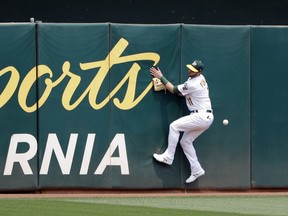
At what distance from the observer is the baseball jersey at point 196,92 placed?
44.1 feet

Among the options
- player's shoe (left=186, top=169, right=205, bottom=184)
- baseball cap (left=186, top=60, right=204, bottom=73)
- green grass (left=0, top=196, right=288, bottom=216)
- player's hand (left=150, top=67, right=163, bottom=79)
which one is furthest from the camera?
player's shoe (left=186, top=169, right=205, bottom=184)

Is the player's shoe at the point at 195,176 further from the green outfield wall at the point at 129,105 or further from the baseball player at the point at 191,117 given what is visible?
the green outfield wall at the point at 129,105

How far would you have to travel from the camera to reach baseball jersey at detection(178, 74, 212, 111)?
529 inches

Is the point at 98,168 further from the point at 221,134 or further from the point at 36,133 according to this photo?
the point at 221,134

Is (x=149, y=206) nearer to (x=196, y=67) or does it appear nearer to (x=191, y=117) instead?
(x=191, y=117)

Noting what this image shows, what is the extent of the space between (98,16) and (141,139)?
389cm

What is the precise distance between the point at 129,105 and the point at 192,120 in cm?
96

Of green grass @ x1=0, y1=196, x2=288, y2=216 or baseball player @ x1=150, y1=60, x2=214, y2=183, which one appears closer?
green grass @ x1=0, y1=196, x2=288, y2=216

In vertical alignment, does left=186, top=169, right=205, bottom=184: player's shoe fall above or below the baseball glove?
below

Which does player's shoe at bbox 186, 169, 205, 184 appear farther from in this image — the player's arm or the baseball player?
the player's arm

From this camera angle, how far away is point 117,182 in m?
13.7

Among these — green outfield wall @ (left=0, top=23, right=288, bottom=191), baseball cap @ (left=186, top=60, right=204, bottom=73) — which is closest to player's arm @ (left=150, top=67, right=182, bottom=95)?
green outfield wall @ (left=0, top=23, right=288, bottom=191)

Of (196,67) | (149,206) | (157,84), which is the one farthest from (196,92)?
(149,206)

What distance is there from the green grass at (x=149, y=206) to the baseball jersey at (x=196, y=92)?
1.35 metres
